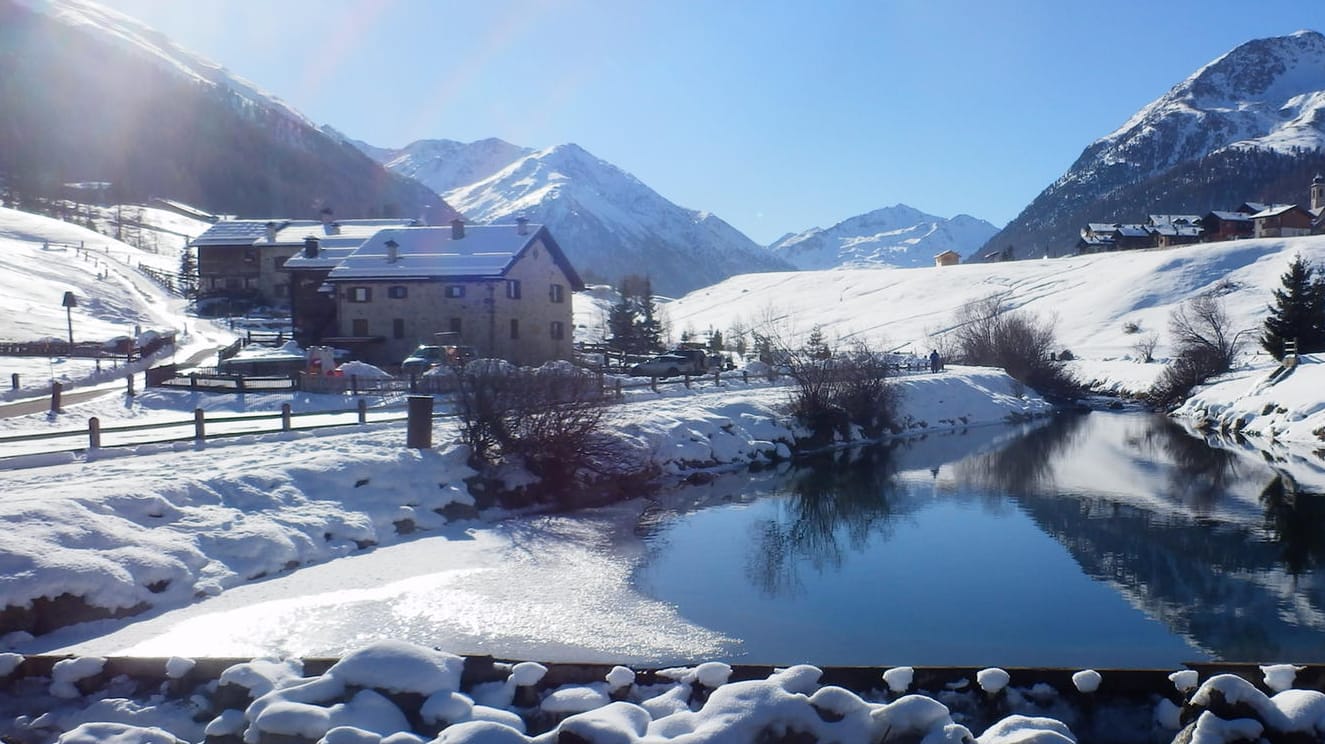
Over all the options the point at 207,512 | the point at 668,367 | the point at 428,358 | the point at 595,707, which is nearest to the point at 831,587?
the point at 595,707

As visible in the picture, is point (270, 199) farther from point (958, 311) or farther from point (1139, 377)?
point (1139, 377)

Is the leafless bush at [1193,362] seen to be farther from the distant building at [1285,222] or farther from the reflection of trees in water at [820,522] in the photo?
the distant building at [1285,222]

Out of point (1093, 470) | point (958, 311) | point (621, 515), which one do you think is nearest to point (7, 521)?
point (621, 515)

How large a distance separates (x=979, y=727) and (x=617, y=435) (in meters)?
18.6

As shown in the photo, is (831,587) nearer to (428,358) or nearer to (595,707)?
(595,707)

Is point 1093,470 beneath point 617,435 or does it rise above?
beneath

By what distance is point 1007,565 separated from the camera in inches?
707

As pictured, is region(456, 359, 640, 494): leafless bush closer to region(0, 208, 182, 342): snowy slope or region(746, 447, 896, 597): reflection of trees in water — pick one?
region(746, 447, 896, 597): reflection of trees in water

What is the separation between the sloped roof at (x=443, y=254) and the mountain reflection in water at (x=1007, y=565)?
2563 centimetres

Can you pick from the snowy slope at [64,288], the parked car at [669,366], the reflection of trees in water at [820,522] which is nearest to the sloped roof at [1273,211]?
the parked car at [669,366]

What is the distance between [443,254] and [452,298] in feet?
12.7

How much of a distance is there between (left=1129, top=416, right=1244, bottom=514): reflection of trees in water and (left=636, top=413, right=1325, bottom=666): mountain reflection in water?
0.18 meters

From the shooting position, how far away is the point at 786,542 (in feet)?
66.5

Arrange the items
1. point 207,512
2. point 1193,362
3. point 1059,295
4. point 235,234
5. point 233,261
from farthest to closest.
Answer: point 1059,295 → point 235,234 → point 233,261 → point 1193,362 → point 207,512
